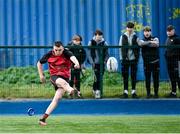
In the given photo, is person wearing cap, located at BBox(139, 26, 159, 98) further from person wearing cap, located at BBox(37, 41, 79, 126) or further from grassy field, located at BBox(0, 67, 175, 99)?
person wearing cap, located at BBox(37, 41, 79, 126)

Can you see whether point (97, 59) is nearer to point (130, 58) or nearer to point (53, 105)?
point (130, 58)

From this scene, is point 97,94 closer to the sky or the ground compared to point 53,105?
closer to the sky

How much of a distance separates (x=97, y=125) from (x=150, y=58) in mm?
4077

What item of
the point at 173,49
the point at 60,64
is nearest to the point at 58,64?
the point at 60,64

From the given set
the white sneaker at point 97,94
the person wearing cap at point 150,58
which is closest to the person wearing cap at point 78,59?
the white sneaker at point 97,94

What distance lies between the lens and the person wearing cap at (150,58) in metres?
18.1

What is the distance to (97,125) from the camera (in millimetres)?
14664

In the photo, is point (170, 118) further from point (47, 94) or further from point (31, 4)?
point (31, 4)

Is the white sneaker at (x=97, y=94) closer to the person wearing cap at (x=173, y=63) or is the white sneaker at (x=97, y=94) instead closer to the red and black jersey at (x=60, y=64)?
the person wearing cap at (x=173, y=63)

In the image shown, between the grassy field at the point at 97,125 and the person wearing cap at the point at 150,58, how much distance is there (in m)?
1.44

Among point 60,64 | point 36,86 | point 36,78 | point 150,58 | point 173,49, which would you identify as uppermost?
point 173,49

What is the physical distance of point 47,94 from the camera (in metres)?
18.6

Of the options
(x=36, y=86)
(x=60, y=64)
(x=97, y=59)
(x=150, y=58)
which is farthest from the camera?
(x=36, y=86)

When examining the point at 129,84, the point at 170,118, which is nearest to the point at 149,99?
the point at 129,84
